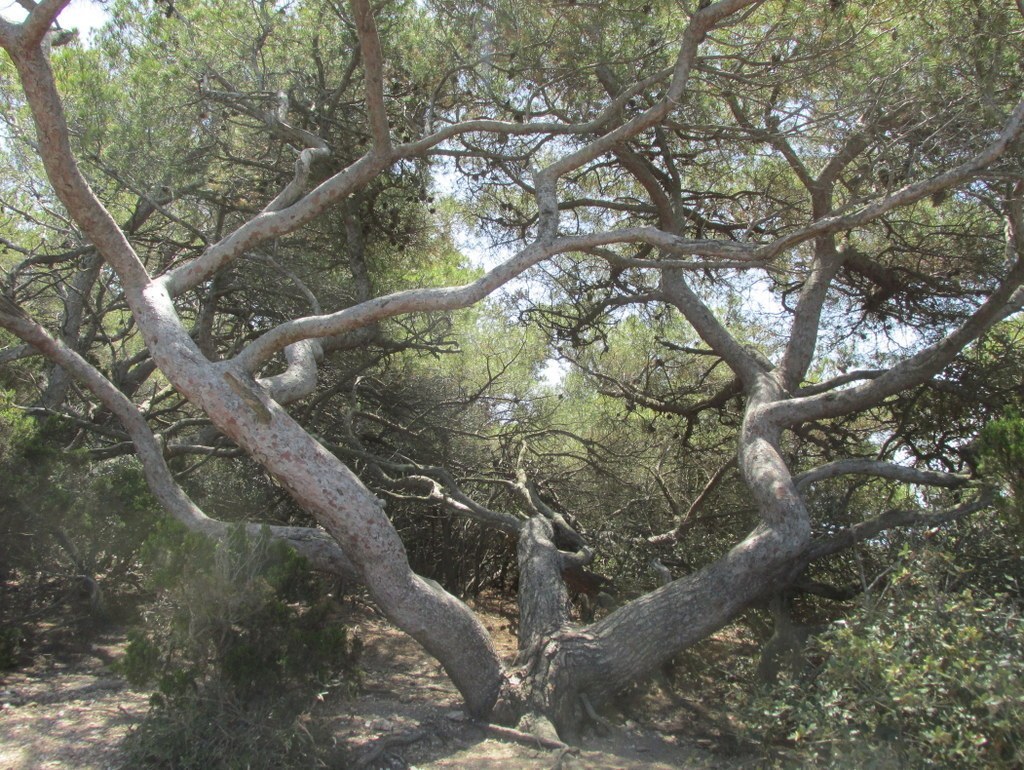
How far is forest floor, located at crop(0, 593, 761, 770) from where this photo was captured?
3.88m

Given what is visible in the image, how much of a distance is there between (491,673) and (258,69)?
542 cm

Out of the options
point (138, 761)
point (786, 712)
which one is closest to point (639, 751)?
point (786, 712)

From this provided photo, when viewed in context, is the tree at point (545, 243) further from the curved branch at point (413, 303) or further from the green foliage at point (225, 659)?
the green foliage at point (225, 659)

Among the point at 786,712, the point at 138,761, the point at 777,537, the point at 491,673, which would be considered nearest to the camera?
the point at 138,761

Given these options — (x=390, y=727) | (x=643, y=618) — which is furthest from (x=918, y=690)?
(x=390, y=727)

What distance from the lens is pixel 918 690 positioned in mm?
3281

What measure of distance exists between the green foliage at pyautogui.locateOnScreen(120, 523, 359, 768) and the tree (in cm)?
53

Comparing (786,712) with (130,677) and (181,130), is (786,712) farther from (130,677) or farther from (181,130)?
(181,130)

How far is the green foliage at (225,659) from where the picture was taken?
138 inches

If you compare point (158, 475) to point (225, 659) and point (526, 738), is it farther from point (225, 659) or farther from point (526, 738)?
point (526, 738)

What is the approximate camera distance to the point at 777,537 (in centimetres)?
496

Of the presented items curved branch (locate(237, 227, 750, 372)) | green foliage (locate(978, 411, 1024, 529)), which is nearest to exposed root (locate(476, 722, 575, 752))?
curved branch (locate(237, 227, 750, 372))

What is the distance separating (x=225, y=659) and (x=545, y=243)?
8.96 feet

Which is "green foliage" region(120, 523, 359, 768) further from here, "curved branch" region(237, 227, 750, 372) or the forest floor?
"curved branch" region(237, 227, 750, 372)
